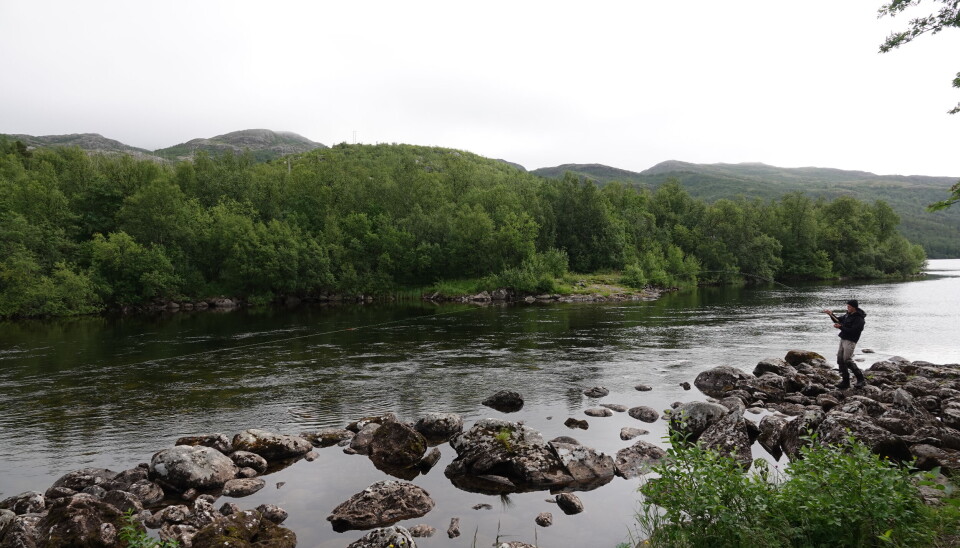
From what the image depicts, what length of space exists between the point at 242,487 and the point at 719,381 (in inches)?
656

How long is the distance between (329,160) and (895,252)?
109 m

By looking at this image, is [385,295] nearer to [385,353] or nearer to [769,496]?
[385,353]

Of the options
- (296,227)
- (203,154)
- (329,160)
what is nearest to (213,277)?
(296,227)

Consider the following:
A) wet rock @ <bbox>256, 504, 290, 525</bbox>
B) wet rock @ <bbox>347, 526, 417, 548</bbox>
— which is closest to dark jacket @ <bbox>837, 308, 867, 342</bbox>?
wet rock @ <bbox>347, 526, 417, 548</bbox>

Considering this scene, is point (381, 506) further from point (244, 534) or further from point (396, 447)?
point (396, 447)

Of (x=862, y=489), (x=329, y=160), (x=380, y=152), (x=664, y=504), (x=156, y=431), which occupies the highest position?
(x=380, y=152)

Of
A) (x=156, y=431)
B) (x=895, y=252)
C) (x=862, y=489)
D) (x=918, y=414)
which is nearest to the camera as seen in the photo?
(x=862, y=489)

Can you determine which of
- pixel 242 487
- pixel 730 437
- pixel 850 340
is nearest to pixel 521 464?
pixel 730 437

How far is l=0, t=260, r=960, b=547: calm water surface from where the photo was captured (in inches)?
463

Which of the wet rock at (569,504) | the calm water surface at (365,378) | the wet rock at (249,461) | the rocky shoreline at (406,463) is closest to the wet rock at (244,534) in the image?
the rocky shoreline at (406,463)

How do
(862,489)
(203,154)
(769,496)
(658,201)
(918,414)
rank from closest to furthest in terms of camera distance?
1. (862,489)
2. (769,496)
3. (918,414)
4. (203,154)
5. (658,201)

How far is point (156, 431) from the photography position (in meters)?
16.1

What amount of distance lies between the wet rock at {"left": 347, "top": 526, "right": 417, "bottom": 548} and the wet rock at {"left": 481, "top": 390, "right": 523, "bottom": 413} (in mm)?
9115

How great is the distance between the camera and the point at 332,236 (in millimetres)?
77688
